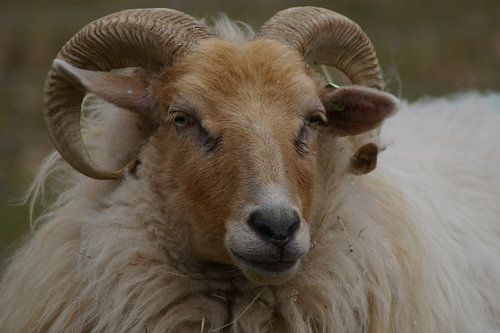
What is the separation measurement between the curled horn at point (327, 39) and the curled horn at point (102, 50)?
0.37 meters

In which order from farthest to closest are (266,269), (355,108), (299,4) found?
(299,4)
(355,108)
(266,269)

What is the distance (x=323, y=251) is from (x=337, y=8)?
11617 mm

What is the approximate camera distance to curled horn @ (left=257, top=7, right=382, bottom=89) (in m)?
5.32

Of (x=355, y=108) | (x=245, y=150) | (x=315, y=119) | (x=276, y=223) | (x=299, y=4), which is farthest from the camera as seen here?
(x=299, y=4)

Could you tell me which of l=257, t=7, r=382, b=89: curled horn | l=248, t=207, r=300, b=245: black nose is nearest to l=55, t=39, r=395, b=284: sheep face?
l=248, t=207, r=300, b=245: black nose

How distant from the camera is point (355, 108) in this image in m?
5.35

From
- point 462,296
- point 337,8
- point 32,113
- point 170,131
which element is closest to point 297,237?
point 170,131

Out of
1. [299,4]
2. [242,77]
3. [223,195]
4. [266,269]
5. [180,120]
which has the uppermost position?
[242,77]

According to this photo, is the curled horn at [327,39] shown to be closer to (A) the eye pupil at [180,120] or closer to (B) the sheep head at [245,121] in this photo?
(B) the sheep head at [245,121]

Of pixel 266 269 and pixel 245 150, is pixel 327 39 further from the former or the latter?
pixel 266 269

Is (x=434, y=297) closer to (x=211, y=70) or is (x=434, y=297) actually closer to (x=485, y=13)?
(x=211, y=70)

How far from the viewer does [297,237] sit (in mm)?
4629

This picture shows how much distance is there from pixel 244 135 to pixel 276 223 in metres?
0.50

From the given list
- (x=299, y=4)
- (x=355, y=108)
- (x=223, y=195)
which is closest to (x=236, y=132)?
(x=223, y=195)
